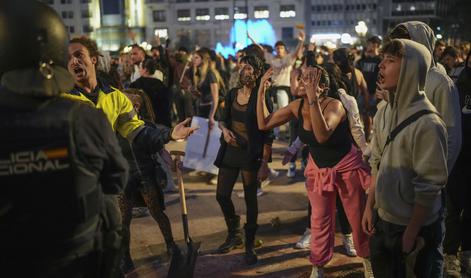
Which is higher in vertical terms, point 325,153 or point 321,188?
point 325,153

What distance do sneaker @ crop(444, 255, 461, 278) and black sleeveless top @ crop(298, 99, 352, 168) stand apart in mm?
1443

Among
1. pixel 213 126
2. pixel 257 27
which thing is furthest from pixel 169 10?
pixel 213 126

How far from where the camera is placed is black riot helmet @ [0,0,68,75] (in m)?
1.97

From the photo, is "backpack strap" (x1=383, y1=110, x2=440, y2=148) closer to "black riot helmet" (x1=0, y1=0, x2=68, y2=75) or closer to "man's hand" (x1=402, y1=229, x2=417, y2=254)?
"man's hand" (x1=402, y1=229, x2=417, y2=254)

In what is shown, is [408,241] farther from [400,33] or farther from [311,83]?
[400,33]

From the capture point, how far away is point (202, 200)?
23.3ft

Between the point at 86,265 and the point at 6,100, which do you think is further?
the point at 86,265

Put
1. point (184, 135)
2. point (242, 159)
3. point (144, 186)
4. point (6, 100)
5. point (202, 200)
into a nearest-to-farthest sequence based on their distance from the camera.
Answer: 1. point (6, 100)
2. point (184, 135)
3. point (144, 186)
4. point (242, 159)
5. point (202, 200)

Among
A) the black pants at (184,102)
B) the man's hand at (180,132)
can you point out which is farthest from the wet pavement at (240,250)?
the black pants at (184,102)

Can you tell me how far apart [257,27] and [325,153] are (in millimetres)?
91988

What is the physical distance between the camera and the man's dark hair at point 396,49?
2.76 meters

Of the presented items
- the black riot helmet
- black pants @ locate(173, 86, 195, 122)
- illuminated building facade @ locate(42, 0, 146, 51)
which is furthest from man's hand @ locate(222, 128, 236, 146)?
illuminated building facade @ locate(42, 0, 146, 51)

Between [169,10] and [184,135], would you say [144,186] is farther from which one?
[169,10]

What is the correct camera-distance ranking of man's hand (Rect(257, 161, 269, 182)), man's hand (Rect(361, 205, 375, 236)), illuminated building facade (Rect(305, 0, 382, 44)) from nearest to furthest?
man's hand (Rect(361, 205, 375, 236)) < man's hand (Rect(257, 161, 269, 182)) < illuminated building facade (Rect(305, 0, 382, 44))
